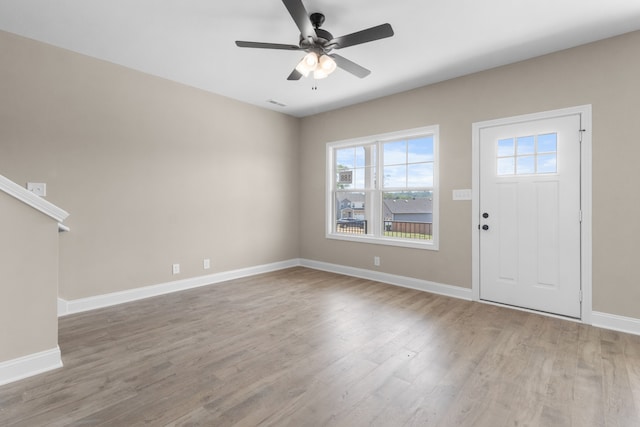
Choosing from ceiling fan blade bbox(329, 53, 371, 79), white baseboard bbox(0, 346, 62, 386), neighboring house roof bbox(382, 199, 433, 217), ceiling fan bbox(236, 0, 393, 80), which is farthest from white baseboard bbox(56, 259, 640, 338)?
ceiling fan bbox(236, 0, 393, 80)

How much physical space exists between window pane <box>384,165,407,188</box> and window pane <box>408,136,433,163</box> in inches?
8.0

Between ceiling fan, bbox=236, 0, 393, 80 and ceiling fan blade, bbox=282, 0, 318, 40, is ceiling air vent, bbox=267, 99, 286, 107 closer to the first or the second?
ceiling fan, bbox=236, 0, 393, 80

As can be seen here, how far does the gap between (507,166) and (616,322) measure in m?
1.89

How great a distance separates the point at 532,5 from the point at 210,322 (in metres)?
4.16

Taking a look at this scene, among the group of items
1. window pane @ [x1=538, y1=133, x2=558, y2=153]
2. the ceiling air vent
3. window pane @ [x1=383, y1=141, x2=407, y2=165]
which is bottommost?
window pane @ [x1=538, y1=133, x2=558, y2=153]

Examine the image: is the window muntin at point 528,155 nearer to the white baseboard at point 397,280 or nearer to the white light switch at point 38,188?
the white baseboard at point 397,280

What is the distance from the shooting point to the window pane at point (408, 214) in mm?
4516

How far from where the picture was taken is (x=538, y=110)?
3.43m

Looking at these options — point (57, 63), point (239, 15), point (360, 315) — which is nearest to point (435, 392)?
point (360, 315)

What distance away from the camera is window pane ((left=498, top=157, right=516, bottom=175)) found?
3.64 metres

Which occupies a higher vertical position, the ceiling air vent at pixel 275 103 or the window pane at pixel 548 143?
the ceiling air vent at pixel 275 103

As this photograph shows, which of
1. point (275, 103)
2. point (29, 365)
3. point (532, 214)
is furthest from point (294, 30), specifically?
point (29, 365)

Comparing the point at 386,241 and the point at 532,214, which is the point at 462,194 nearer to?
the point at 532,214

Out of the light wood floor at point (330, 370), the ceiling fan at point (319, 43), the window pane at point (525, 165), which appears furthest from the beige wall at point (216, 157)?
the ceiling fan at point (319, 43)
